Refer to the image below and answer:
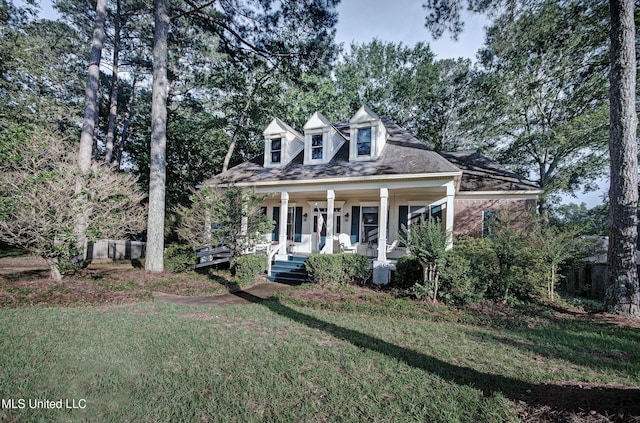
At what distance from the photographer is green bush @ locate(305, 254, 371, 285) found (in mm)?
8938

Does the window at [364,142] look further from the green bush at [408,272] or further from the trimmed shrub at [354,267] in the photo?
the green bush at [408,272]

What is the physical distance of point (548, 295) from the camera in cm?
788

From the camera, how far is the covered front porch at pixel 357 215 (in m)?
10.5

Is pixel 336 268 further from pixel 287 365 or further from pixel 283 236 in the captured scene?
pixel 287 365

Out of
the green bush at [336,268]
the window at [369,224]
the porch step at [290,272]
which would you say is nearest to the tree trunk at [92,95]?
the porch step at [290,272]

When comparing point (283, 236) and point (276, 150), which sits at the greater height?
point (276, 150)

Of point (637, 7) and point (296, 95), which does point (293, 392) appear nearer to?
point (637, 7)

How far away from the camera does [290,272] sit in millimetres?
10555

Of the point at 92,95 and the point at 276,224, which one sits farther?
the point at 276,224

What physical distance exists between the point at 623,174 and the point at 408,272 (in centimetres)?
553

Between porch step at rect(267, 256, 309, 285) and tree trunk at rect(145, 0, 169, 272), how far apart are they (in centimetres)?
426

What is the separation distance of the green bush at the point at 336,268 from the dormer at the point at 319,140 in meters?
5.30

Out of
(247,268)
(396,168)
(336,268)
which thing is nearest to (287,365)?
(336,268)

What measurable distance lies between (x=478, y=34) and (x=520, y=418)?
11010 millimetres
